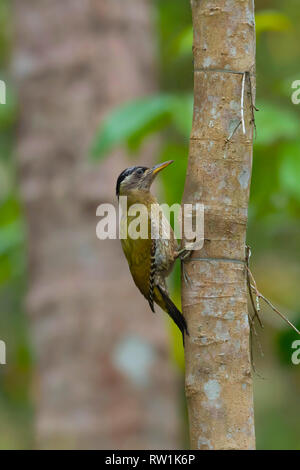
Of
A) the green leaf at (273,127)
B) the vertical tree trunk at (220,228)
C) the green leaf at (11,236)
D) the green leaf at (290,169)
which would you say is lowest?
the vertical tree trunk at (220,228)

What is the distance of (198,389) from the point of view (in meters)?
2.73

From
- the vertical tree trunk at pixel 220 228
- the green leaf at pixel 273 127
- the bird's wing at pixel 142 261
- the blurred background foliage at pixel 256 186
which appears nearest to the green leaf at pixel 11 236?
the blurred background foliage at pixel 256 186

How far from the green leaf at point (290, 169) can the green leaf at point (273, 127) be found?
0.22 feet

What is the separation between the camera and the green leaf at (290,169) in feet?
12.3

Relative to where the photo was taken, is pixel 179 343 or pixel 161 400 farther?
pixel 161 400

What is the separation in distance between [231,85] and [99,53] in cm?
349

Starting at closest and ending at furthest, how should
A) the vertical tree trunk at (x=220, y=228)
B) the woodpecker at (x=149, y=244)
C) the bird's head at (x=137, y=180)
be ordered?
the vertical tree trunk at (x=220, y=228) < the woodpecker at (x=149, y=244) < the bird's head at (x=137, y=180)

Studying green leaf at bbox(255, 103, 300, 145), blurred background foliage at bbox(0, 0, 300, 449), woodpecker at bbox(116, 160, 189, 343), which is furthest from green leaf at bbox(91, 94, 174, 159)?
green leaf at bbox(255, 103, 300, 145)

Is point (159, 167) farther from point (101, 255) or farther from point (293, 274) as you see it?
point (293, 274)

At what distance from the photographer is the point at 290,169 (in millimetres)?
3771

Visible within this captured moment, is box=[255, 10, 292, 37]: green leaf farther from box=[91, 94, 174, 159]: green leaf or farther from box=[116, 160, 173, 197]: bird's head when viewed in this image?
→ box=[116, 160, 173, 197]: bird's head

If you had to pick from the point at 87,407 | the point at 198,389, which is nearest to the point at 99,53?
the point at 87,407

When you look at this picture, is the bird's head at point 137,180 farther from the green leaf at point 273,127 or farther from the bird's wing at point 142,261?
the green leaf at point 273,127

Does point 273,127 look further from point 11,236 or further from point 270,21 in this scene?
point 11,236
